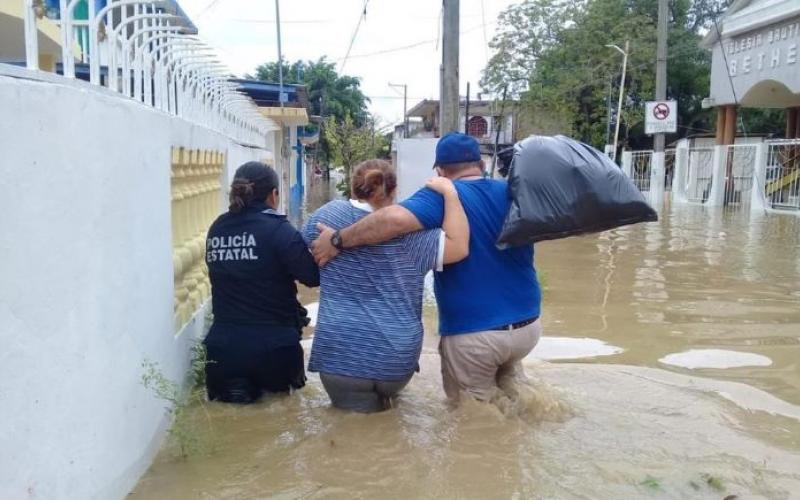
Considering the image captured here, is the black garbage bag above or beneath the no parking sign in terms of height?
beneath

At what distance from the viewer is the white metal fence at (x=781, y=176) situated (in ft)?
59.2

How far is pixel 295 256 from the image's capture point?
380 centimetres

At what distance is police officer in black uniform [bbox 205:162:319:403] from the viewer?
12.6ft

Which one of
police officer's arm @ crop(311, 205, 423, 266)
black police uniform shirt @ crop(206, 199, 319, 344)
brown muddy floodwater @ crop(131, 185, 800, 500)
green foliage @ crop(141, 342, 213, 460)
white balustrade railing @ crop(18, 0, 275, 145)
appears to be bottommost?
brown muddy floodwater @ crop(131, 185, 800, 500)

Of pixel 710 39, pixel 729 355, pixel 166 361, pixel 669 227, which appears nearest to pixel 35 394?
pixel 166 361

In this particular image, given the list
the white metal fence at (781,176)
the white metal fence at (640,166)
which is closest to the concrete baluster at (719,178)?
the white metal fence at (781,176)

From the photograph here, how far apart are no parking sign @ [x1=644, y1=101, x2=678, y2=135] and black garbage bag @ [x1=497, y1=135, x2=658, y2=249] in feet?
62.9

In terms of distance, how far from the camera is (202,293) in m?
4.94

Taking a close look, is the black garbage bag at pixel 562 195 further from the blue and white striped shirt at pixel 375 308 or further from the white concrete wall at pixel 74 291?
the white concrete wall at pixel 74 291

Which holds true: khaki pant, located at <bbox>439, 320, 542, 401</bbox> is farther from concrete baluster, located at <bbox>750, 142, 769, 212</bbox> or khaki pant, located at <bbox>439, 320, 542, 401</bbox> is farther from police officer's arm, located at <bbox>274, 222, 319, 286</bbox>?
concrete baluster, located at <bbox>750, 142, 769, 212</bbox>

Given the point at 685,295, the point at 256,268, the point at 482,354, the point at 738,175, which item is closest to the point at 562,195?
the point at 482,354

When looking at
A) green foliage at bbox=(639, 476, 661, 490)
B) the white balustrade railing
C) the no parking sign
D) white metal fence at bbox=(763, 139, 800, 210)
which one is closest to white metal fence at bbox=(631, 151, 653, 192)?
the no parking sign

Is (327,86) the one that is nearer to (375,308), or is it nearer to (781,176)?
(781,176)

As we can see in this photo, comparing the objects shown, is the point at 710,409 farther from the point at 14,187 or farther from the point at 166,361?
the point at 14,187
